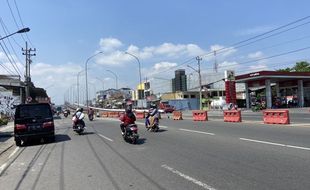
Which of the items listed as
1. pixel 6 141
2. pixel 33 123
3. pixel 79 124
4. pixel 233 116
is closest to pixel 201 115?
pixel 233 116

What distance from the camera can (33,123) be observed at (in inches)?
815

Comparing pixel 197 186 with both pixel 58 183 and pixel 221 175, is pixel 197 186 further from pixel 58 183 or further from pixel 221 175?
pixel 58 183

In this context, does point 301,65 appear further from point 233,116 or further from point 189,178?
point 189,178

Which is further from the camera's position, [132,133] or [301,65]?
[301,65]

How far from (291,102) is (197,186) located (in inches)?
2509

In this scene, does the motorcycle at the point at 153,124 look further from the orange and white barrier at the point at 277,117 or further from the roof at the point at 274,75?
the roof at the point at 274,75

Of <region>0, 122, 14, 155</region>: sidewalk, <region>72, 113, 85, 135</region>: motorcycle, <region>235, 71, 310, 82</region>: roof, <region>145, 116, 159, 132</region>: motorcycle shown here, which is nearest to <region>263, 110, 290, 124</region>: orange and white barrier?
<region>145, 116, 159, 132</region>: motorcycle

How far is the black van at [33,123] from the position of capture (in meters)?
20.5

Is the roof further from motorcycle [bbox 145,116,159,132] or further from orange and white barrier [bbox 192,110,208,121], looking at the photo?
motorcycle [bbox 145,116,159,132]

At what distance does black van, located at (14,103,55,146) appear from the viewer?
806 inches

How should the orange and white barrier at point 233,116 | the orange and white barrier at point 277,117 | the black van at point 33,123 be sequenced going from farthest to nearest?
1. the orange and white barrier at point 233,116
2. the orange and white barrier at point 277,117
3. the black van at point 33,123

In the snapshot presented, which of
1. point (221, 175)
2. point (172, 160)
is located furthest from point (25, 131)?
point (221, 175)

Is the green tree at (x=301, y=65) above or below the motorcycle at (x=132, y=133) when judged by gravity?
above

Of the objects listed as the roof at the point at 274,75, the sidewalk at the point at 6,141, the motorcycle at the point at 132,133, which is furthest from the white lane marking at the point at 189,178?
the roof at the point at 274,75
